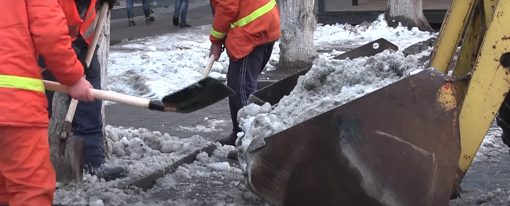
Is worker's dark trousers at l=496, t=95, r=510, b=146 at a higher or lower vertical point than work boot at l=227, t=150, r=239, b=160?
higher

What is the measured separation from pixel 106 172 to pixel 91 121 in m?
0.34

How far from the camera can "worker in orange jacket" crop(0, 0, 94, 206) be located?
312cm

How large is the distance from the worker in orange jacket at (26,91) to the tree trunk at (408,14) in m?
10.3

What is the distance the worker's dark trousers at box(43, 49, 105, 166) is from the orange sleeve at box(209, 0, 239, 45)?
1.10 m

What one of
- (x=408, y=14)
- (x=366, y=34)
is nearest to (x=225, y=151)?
(x=366, y=34)

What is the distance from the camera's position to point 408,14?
12.9 meters

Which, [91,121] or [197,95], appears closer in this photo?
[197,95]

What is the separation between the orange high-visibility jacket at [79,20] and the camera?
3.89 m

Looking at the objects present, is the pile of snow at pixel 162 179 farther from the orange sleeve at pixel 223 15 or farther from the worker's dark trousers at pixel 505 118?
the worker's dark trousers at pixel 505 118

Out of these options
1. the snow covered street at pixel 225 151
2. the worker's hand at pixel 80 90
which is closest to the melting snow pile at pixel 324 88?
the snow covered street at pixel 225 151

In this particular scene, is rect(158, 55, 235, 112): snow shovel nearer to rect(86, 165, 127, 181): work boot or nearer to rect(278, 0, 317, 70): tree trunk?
rect(86, 165, 127, 181): work boot

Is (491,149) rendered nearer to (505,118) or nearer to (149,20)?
(505,118)

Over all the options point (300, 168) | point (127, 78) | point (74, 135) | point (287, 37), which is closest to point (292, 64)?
point (287, 37)

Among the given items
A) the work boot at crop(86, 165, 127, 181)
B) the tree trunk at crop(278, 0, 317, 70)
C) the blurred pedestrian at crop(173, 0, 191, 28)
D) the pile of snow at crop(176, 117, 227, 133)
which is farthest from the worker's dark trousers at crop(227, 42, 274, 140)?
the blurred pedestrian at crop(173, 0, 191, 28)
